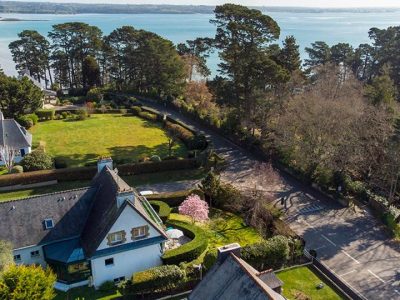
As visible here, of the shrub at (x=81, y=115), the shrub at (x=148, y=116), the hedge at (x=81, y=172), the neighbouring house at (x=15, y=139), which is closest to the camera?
→ the hedge at (x=81, y=172)

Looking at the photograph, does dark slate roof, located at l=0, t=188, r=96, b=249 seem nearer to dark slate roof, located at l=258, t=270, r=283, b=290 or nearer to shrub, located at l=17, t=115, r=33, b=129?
dark slate roof, located at l=258, t=270, r=283, b=290

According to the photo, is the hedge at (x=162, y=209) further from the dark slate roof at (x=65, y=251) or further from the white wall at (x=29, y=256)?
the white wall at (x=29, y=256)

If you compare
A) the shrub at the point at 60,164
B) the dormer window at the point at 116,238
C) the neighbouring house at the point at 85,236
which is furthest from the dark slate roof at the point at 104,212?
the shrub at the point at 60,164

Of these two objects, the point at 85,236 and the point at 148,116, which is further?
the point at 148,116

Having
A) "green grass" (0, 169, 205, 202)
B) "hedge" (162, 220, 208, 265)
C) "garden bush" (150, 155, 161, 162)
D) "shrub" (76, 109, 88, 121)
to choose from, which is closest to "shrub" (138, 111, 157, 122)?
"shrub" (76, 109, 88, 121)

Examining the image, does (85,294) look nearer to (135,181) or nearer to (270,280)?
(270,280)

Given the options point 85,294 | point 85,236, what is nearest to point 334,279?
point 85,294

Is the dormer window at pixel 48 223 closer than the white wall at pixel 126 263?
No
